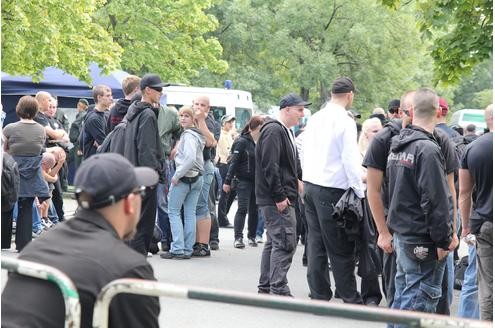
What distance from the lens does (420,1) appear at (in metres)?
15.5

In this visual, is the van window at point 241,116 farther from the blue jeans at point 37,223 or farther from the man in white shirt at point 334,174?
the man in white shirt at point 334,174

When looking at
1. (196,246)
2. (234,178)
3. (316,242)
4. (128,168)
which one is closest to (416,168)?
(316,242)

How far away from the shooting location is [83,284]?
12.6 ft

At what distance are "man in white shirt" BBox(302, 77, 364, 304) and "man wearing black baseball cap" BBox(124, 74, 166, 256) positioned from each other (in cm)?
147

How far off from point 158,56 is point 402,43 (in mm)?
13963

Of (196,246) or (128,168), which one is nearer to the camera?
(128,168)

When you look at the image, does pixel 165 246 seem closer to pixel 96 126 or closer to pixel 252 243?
pixel 96 126

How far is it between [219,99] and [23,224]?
16.0m

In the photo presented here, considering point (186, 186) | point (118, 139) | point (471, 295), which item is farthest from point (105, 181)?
point (186, 186)

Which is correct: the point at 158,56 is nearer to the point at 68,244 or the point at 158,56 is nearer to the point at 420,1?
the point at 420,1

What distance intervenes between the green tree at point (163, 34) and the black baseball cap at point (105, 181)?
30.7 m

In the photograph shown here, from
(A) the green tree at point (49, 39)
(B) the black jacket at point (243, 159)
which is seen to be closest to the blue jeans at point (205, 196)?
(B) the black jacket at point (243, 159)

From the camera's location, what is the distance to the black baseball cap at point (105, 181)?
402 centimetres

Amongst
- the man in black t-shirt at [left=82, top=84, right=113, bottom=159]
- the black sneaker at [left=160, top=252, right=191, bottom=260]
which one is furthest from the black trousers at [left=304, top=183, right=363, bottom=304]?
the man in black t-shirt at [left=82, top=84, right=113, bottom=159]
